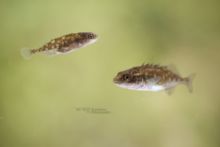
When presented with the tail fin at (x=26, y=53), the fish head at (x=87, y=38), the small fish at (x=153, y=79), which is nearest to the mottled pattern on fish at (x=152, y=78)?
the small fish at (x=153, y=79)

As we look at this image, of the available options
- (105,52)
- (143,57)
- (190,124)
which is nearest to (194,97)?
(190,124)

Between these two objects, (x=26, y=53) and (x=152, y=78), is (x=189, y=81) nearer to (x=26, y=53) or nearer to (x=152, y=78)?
(x=152, y=78)

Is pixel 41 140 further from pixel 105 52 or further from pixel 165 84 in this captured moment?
pixel 165 84

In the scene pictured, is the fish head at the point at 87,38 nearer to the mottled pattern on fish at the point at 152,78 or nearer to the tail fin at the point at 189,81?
the mottled pattern on fish at the point at 152,78

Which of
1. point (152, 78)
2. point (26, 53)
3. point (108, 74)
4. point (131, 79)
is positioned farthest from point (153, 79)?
point (26, 53)

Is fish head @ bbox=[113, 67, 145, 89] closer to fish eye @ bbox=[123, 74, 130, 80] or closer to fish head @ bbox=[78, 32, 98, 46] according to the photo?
fish eye @ bbox=[123, 74, 130, 80]

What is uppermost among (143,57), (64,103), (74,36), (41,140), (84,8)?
(84,8)
